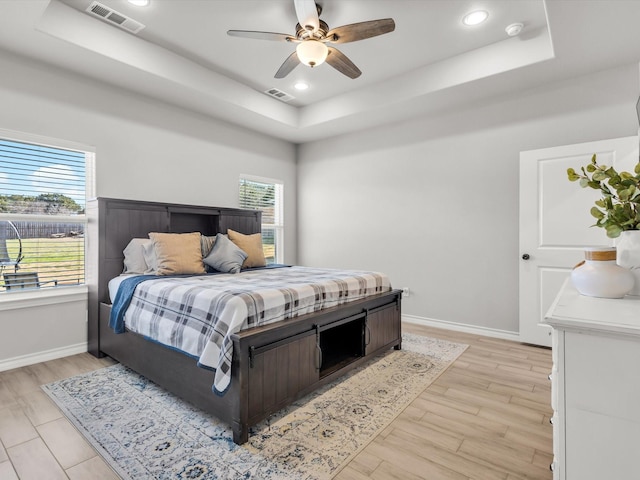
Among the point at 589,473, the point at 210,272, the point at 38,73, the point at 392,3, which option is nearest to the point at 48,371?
the point at 210,272

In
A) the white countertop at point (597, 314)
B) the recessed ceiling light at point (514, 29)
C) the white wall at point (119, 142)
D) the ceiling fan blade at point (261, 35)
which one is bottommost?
the white countertop at point (597, 314)

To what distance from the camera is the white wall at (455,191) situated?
3.35m

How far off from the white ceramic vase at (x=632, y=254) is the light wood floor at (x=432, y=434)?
38.9 inches

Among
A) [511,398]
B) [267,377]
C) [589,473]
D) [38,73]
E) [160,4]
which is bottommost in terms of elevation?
[511,398]

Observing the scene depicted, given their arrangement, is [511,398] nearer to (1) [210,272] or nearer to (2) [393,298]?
(2) [393,298]

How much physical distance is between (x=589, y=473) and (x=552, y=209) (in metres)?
2.90

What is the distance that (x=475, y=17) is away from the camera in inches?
111

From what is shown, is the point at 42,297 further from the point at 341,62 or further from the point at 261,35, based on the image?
the point at 341,62

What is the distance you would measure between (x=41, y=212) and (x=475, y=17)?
13.4 feet

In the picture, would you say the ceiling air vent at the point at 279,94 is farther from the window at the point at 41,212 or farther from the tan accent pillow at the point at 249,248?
the window at the point at 41,212

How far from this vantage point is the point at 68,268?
3.26 m

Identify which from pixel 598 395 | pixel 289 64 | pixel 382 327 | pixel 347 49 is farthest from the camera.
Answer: pixel 347 49

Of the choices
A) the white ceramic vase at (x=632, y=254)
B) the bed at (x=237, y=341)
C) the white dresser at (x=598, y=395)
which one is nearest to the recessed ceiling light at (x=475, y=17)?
the white ceramic vase at (x=632, y=254)

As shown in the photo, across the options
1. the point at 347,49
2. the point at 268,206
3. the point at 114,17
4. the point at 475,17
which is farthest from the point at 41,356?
the point at 475,17
